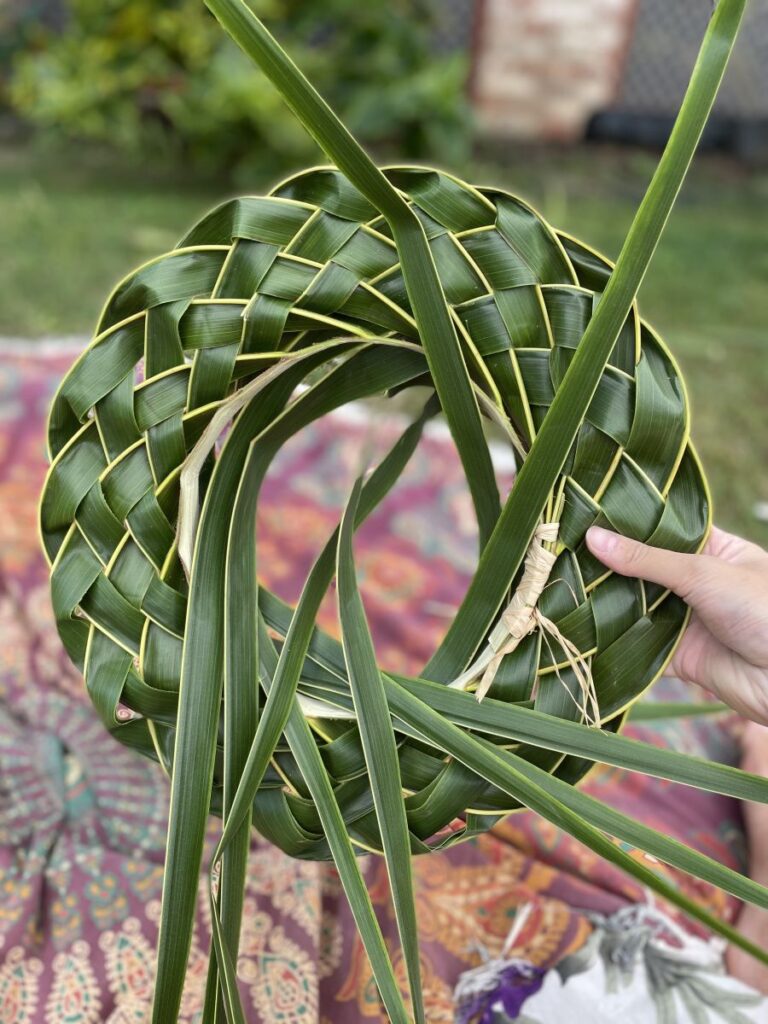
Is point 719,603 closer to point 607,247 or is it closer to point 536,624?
point 536,624

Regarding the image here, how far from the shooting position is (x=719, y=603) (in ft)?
1.98

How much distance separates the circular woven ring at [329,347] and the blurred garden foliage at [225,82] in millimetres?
1948

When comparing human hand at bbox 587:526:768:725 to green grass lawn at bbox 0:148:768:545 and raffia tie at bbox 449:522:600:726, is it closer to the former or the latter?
raffia tie at bbox 449:522:600:726

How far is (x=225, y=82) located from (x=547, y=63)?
1087mm

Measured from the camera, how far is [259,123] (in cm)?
235

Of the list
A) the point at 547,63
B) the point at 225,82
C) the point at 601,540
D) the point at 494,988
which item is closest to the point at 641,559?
the point at 601,540

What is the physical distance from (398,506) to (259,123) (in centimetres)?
143

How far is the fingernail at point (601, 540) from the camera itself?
1.81ft

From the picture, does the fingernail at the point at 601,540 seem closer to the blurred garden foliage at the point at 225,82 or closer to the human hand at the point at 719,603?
the human hand at the point at 719,603

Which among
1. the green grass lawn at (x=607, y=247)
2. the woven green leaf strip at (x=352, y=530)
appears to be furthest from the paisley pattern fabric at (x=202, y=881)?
the green grass lawn at (x=607, y=247)

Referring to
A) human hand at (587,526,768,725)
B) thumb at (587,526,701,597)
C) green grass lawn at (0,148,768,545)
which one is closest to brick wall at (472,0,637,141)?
green grass lawn at (0,148,768,545)

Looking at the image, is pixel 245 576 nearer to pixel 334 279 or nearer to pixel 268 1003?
pixel 334 279

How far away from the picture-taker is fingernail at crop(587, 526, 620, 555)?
55cm

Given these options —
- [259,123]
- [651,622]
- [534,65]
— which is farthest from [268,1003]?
[534,65]
